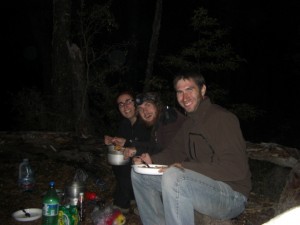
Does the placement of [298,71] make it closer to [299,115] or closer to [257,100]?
[299,115]

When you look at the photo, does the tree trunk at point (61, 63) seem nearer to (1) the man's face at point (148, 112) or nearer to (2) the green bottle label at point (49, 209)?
(1) the man's face at point (148, 112)

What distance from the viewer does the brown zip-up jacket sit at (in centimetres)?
289

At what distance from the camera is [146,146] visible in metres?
4.14

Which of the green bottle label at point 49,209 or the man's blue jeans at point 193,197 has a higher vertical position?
the man's blue jeans at point 193,197

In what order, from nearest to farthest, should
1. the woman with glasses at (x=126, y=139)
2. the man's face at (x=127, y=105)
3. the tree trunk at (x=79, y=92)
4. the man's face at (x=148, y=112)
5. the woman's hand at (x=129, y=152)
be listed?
the woman's hand at (x=129, y=152) < the man's face at (x=148, y=112) < the woman with glasses at (x=126, y=139) < the man's face at (x=127, y=105) < the tree trunk at (x=79, y=92)

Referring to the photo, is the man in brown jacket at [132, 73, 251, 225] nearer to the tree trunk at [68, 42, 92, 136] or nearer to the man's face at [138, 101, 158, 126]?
the man's face at [138, 101, 158, 126]

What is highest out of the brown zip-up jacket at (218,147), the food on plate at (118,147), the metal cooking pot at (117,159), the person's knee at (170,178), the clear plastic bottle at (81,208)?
the brown zip-up jacket at (218,147)

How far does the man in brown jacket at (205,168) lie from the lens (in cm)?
283

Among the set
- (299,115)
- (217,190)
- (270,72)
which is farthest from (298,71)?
(217,190)

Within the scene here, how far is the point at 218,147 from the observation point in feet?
9.62

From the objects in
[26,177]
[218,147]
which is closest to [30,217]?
[26,177]

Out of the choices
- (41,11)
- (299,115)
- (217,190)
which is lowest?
(299,115)

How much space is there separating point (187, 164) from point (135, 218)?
165 centimetres

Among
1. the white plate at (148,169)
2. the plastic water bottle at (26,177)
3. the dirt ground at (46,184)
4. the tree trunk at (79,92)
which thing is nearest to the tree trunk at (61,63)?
the tree trunk at (79,92)
